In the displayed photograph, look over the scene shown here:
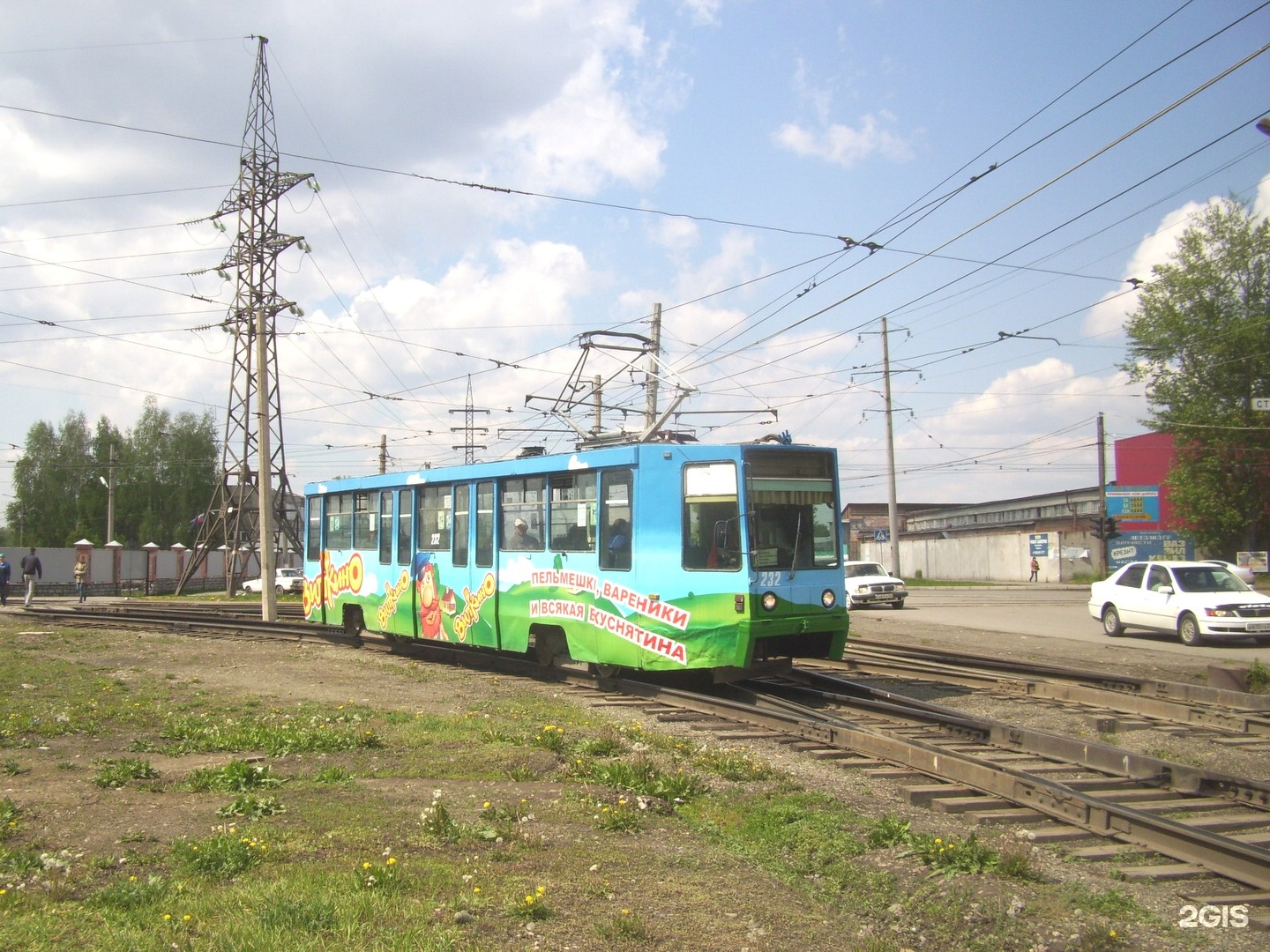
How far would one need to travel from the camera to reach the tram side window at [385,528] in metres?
17.9

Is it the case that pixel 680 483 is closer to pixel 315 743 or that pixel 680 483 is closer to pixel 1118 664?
pixel 315 743

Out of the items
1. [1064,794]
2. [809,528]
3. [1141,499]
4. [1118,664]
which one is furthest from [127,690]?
[1141,499]

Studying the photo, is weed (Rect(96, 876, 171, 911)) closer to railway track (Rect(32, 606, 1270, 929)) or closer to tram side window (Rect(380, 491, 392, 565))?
railway track (Rect(32, 606, 1270, 929))

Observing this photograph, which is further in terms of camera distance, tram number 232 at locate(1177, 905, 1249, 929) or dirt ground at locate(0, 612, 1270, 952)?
dirt ground at locate(0, 612, 1270, 952)

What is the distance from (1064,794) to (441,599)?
36.9 feet

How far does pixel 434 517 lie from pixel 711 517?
20.8ft

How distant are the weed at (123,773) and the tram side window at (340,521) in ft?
37.6

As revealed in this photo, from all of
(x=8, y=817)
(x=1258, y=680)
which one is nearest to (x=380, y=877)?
(x=8, y=817)

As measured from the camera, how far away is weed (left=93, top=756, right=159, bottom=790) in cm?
750

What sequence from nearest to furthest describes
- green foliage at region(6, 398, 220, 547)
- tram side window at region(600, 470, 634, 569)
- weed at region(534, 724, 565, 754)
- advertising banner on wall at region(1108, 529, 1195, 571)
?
weed at region(534, 724, 565, 754) < tram side window at region(600, 470, 634, 569) < advertising banner on wall at region(1108, 529, 1195, 571) < green foliage at region(6, 398, 220, 547)

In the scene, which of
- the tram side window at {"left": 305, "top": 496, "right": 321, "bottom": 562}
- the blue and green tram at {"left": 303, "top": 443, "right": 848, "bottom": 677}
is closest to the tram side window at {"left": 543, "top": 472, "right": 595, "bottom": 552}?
the blue and green tram at {"left": 303, "top": 443, "right": 848, "bottom": 677}

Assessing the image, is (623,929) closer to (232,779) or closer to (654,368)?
(232,779)

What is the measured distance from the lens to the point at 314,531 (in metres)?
20.5

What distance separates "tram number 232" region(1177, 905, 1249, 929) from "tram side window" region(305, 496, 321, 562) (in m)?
17.6
